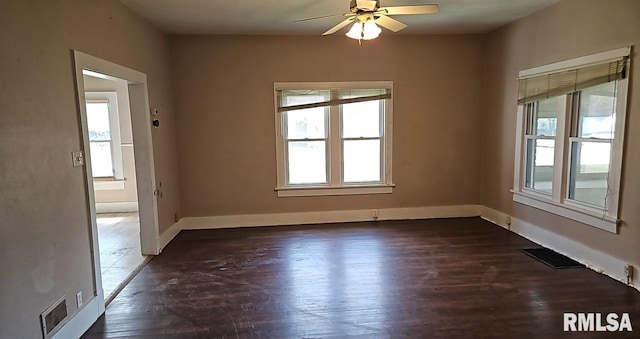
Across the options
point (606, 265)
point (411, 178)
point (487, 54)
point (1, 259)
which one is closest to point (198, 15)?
point (1, 259)

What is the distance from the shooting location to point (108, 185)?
6.54 meters

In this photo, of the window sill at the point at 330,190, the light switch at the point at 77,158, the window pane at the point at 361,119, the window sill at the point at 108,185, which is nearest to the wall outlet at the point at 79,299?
the light switch at the point at 77,158

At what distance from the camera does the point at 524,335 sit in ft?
8.37

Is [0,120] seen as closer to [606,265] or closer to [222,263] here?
[222,263]

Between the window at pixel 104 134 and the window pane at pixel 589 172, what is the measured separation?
21.9 feet

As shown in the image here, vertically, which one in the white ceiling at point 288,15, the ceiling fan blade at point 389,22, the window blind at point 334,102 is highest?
the white ceiling at point 288,15

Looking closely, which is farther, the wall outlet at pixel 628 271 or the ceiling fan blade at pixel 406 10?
the wall outlet at pixel 628 271

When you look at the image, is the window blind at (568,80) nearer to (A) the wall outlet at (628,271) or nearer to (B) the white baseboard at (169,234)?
(A) the wall outlet at (628,271)

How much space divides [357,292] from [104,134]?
5.49 meters

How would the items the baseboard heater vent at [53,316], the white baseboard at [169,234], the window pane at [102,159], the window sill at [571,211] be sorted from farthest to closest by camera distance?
the window pane at [102,159] < the white baseboard at [169,234] < the window sill at [571,211] < the baseboard heater vent at [53,316]

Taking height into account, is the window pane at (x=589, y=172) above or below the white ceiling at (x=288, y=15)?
below

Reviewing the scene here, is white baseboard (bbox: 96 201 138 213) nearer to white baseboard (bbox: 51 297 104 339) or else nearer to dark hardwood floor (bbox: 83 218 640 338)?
dark hardwood floor (bbox: 83 218 640 338)

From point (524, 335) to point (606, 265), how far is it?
1.59 m

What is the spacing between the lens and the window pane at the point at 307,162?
213 inches
